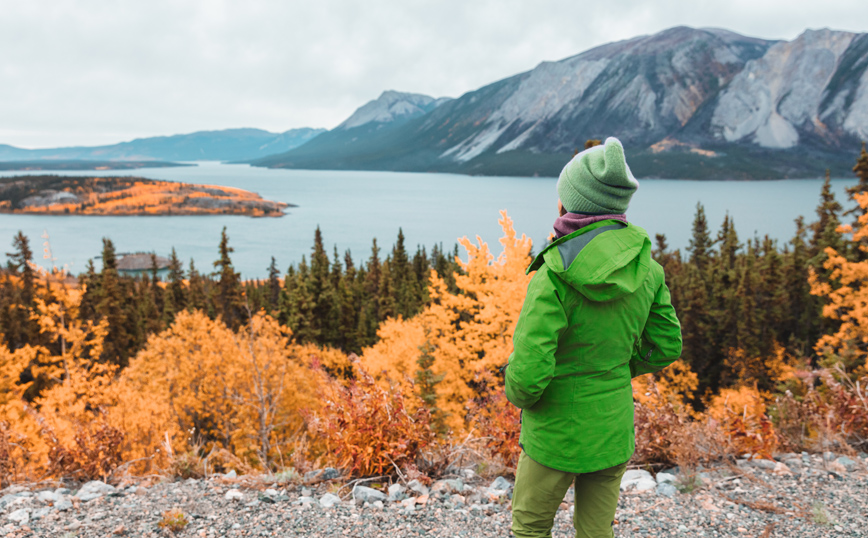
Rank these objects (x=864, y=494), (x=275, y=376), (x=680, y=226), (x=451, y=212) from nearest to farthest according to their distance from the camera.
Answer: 1. (x=864, y=494)
2. (x=275, y=376)
3. (x=680, y=226)
4. (x=451, y=212)

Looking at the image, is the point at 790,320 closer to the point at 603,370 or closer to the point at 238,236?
the point at 603,370

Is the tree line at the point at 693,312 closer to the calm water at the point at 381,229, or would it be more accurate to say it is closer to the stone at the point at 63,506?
the stone at the point at 63,506

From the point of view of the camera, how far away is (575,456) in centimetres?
251

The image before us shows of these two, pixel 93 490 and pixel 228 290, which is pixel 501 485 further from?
pixel 228 290

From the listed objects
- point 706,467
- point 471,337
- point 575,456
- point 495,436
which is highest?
point 575,456

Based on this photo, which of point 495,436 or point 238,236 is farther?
point 238,236

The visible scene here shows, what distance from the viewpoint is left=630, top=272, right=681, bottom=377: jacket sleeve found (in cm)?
273

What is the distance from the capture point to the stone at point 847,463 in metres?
5.24

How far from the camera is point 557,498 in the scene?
267 centimetres

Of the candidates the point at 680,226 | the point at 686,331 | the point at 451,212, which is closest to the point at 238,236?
the point at 451,212

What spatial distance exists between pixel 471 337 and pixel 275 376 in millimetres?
10554

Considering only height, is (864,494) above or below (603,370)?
below

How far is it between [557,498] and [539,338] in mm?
977

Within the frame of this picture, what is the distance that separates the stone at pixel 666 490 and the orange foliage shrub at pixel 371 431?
7.56 ft
